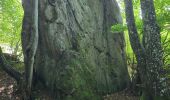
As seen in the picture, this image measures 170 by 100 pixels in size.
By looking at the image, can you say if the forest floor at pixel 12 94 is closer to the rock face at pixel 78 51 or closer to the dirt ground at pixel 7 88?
the dirt ground at pixel 7 88

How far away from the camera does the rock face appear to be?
13.5 m

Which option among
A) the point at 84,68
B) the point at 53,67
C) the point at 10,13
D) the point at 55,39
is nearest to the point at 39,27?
the point at 55,39

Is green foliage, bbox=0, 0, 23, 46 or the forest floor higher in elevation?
green foliage, bbox=0, 0, 23, 46

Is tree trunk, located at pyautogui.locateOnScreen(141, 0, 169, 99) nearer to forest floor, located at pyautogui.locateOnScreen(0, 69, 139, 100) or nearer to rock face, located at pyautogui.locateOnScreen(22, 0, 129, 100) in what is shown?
forest floor, located at pyautogui.locateOnScreen(0, 69, 139, 100)

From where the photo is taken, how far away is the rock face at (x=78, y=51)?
13453mm

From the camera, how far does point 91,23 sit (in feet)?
50.1

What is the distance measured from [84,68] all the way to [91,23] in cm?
266

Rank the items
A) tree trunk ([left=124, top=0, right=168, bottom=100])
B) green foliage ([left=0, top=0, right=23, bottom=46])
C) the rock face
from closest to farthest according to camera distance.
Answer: tree trunk ([left=124, top=0, right=168, bottom=100]), the rock face, green foliage ([left=0, top=0, right=23, bottom=46])

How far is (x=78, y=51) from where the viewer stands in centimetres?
1402

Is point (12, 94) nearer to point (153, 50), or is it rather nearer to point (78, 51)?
point (78, 51)

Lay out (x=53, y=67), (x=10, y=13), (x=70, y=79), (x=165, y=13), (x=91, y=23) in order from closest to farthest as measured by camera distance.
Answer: (x=165, y=13) < (x=70, y=79) < (x=53, y=67) < (x=91, y=23) < (x=10, y=13)

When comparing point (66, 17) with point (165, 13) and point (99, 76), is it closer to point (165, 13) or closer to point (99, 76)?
point (99, 76)

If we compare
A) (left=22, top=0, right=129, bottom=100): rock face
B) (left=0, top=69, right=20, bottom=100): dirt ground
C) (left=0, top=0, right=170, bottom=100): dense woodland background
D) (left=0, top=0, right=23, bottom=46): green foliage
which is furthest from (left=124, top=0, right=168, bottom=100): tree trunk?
(left=0, top=0, right=23, bottom=46): green foliage

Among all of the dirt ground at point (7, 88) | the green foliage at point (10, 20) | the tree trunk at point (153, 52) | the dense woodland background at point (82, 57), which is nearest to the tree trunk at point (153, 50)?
the tree trunk at point (153, 52)
